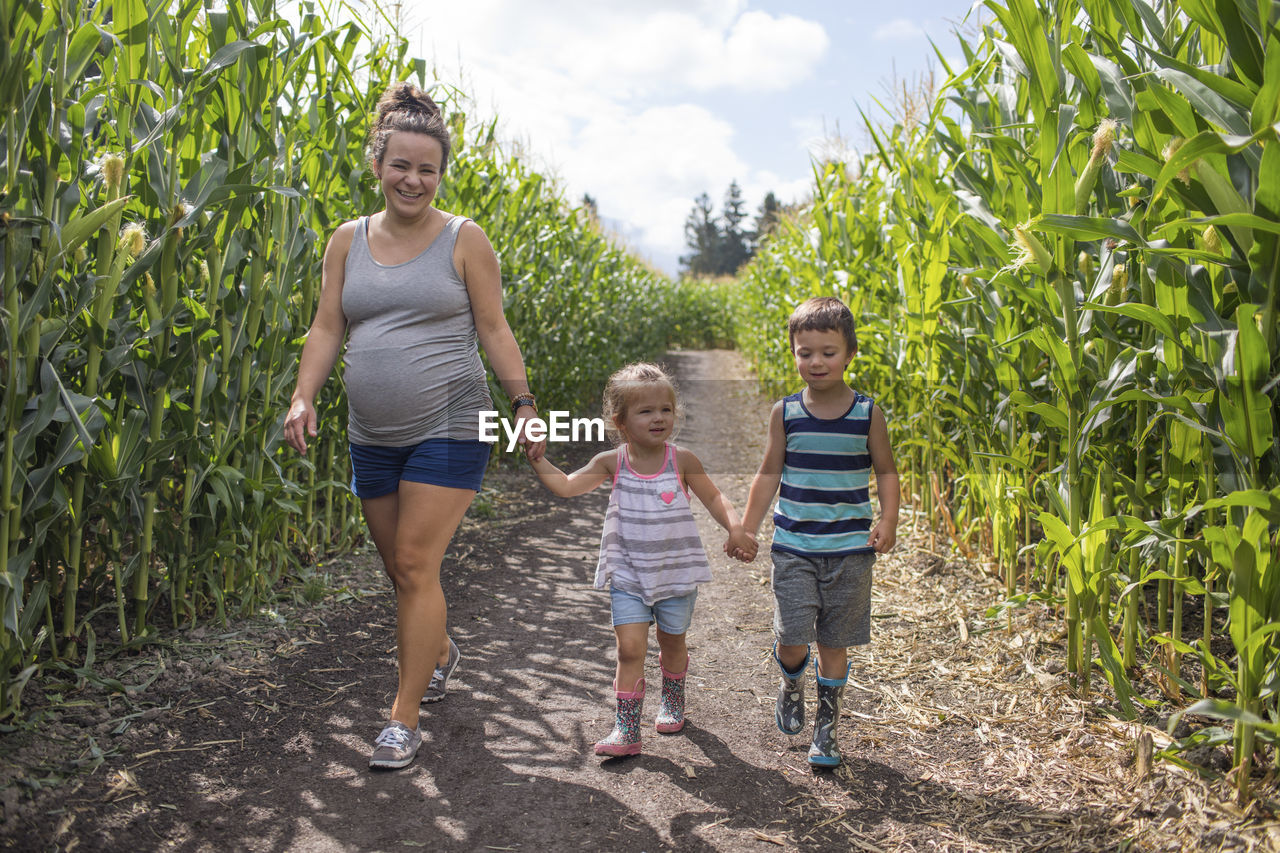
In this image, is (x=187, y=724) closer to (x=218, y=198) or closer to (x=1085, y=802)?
(x=218, y=198)

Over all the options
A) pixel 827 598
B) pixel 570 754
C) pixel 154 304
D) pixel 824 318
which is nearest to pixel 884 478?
pixel 827 598

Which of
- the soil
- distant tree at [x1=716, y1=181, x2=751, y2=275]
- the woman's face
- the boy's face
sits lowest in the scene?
the soil

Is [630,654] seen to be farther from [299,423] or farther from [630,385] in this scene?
[299,423]

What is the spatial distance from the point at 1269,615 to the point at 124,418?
3.27 m

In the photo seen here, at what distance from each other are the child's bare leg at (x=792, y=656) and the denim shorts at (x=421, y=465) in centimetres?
100

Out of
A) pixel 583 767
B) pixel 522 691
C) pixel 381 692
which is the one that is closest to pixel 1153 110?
pixel 583 767

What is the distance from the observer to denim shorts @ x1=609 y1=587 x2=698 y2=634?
2.46 metres

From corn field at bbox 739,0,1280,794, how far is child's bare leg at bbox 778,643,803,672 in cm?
81

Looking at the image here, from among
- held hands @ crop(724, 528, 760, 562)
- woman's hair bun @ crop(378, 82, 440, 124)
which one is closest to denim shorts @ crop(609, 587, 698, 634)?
held hands @ crop(724, 528, 760, 562)

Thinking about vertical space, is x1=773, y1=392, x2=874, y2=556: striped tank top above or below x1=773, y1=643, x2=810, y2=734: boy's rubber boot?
above

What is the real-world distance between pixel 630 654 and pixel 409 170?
4.87ft

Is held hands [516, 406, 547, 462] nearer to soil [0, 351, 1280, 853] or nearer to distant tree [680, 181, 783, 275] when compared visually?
soil [0, 351, 1280, 853]

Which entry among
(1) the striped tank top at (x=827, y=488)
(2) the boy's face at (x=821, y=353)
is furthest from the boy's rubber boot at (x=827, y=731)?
(2) the boy's face at (x=821, y=353)

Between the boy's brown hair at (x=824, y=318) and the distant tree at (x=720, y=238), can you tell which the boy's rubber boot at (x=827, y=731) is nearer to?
the boy's brown hair at (x=824, y=318)
